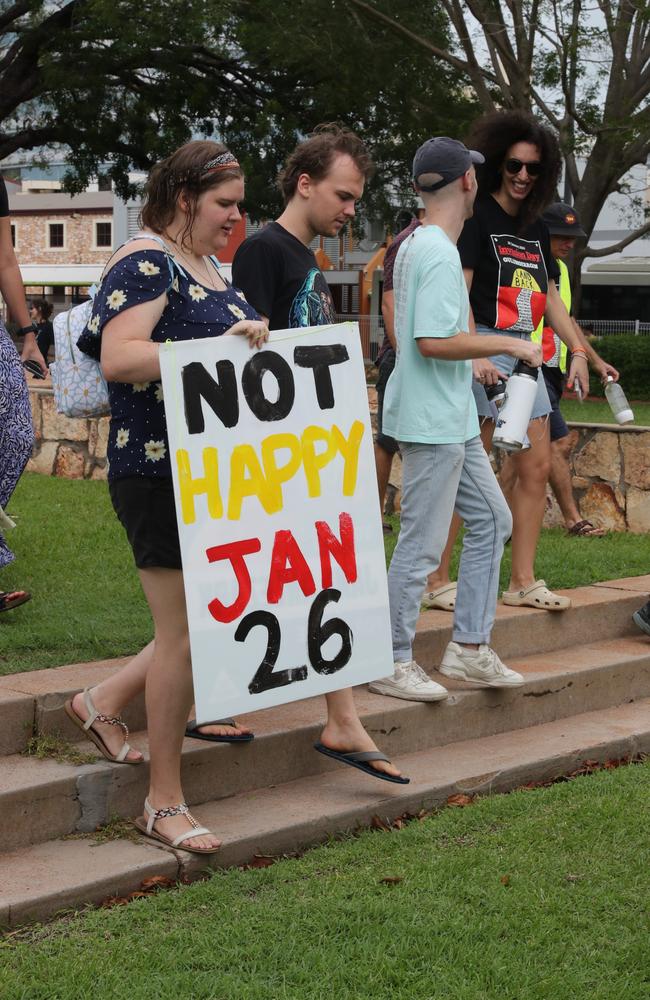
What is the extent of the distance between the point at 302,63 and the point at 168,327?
18482mm

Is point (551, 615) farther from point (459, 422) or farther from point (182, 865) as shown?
point (182, 865)

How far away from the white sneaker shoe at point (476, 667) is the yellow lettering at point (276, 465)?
1.44m

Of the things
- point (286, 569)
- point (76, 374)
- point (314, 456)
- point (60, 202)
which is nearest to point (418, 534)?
point (314, 456)

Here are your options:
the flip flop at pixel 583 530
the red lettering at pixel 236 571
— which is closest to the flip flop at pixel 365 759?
the red lettering at pixel 236 571

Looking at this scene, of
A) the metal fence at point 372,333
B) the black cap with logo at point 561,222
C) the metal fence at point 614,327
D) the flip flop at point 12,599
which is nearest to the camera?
the flip flop at point 12,599

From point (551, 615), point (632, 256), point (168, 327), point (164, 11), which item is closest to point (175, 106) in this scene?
point (164, 11)

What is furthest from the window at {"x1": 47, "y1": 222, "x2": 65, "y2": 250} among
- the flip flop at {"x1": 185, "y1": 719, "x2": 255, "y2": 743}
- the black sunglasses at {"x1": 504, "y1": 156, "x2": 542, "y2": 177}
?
the flip flop at {"x1": 185, "y1": 719, "x2": 255, "y2": 743}

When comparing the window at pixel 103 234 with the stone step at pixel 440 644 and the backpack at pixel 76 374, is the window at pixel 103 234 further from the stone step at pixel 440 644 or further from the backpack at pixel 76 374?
the backpack at pixel 76 374

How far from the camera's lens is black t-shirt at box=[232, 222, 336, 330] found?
14.2 ft

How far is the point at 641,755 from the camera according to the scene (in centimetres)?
512

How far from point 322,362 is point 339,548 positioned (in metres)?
0.56

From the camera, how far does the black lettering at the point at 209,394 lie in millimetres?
3582

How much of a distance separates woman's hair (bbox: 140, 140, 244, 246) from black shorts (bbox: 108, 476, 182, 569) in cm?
69

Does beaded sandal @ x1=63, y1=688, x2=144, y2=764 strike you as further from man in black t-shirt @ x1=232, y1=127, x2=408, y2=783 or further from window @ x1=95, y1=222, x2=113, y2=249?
window @ x1=95, y1=222, x2=113, y2=249
